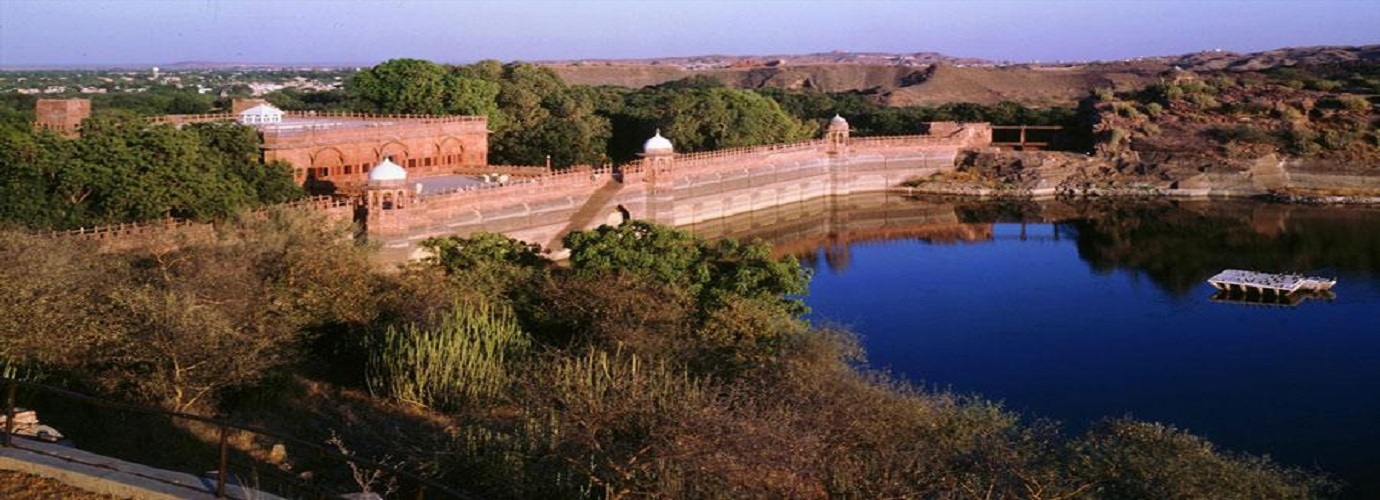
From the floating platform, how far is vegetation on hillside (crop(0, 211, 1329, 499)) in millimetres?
15784

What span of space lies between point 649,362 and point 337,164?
21.8 m

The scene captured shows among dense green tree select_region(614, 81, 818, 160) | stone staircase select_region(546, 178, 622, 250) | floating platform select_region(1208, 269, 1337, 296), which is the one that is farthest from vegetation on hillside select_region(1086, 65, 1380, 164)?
stone staircase select_region(546, 178, 622, 250)

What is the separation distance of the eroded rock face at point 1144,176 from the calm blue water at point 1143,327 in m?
6.62

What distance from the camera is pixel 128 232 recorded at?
21.0 m

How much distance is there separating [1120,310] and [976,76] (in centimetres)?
7503

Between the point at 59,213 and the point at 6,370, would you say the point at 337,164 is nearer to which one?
the point at 59,213

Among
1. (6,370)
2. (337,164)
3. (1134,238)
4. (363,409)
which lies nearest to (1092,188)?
(1134,238)

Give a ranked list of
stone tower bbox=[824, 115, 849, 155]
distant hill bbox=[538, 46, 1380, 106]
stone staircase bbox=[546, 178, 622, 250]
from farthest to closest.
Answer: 1. distant hill bbox=[538, 46, 1380, 106]
2. stone tower bbox=[824, 115, 849, 155]
3. stone staircase bbox=[546, 178, 622, 250]

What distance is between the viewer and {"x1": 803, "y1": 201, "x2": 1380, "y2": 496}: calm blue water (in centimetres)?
2000

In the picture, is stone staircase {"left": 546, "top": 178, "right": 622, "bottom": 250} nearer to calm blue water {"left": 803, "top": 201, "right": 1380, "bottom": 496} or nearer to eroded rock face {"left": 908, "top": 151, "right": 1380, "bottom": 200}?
calm blue water {"left": 803, "top": 201, "right": 1380, "bottom": 496}

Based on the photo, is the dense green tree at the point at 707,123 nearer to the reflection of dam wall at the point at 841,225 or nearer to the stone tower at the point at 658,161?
the reflection of dam wall at the point at 841,225

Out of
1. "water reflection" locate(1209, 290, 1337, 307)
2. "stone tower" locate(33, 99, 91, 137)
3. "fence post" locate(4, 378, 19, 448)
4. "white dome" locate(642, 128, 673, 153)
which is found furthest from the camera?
"white dome" locate(642, 128, 673, 153)

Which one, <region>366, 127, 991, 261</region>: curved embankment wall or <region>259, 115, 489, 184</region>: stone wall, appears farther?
<region>259, 115, 489, 184</region>: stone wall

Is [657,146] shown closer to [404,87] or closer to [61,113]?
[404,87]
